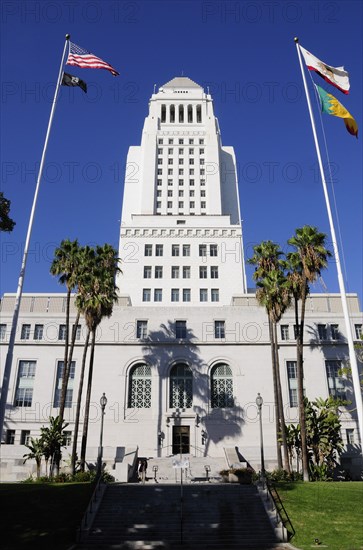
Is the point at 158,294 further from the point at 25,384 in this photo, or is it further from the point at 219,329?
the point at 25,384

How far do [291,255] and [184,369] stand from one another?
17922 millimetres

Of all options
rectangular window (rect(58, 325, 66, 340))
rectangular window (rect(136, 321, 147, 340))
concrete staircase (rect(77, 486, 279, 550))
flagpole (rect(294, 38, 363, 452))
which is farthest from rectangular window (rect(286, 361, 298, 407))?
flagpole (rect(294, 38, 363, 452))

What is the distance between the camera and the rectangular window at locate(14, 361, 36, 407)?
42969 millimetres

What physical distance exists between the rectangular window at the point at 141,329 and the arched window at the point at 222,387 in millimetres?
8177

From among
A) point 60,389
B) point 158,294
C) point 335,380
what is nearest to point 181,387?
point 60,389

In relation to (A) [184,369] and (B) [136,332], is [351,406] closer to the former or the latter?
(A) [184,369]

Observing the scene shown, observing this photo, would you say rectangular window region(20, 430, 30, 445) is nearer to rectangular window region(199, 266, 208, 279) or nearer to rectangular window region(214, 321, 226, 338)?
rectangular window region(214, 321, 226, 338)

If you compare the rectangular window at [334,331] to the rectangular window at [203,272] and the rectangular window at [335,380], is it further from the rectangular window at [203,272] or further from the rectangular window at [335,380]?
the rectangular window at [203,272]

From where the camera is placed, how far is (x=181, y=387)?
145 feet

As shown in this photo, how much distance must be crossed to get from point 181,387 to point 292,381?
1128cm

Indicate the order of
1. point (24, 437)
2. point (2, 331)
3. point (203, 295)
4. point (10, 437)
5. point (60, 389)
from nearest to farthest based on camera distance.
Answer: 1. point (10, 437)
2. point (24, 437)
3. point (60, 389)
4. point (2, 331)
5. point (203, 295)

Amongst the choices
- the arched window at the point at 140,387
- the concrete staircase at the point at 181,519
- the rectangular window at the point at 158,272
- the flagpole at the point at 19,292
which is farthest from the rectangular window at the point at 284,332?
the flagpole at the point at 19,292

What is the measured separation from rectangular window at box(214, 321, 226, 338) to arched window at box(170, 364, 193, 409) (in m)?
4.75

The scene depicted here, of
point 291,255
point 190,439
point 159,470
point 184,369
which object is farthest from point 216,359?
point 291,255
